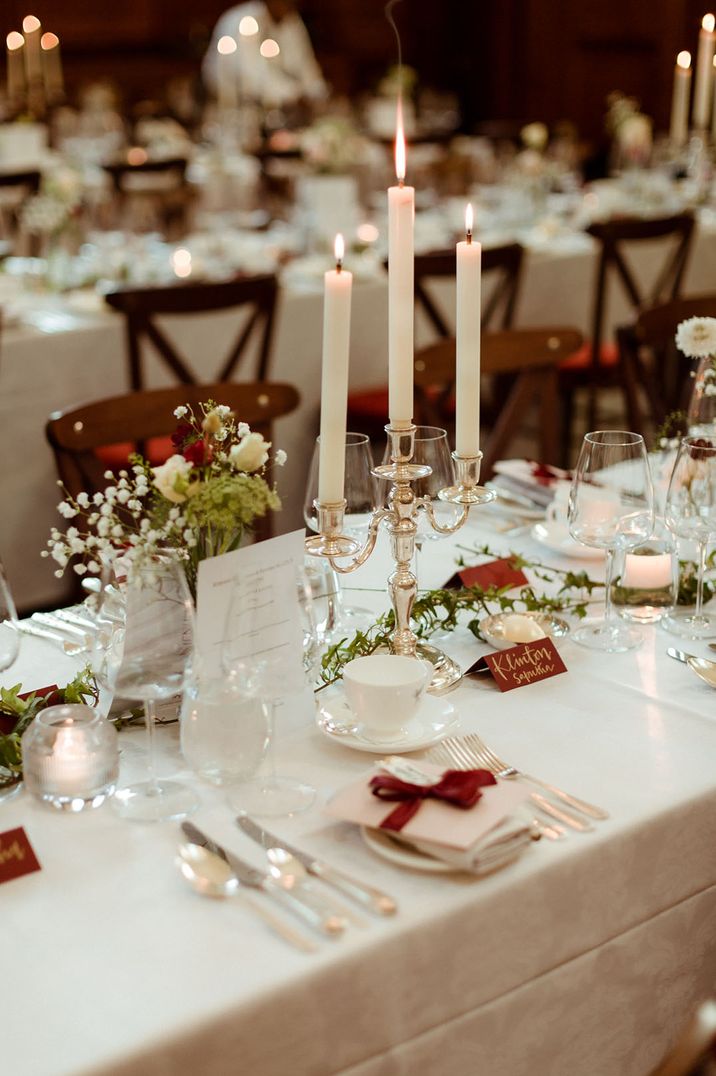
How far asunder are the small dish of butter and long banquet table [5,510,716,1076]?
14 centimetres

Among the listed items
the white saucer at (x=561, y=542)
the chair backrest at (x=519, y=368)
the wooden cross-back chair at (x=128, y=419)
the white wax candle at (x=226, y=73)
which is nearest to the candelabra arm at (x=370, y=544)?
the white saucer at (x=561, y=542)

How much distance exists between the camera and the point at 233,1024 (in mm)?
1087

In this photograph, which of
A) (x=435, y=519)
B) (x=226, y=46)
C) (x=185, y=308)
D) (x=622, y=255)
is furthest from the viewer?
(x=226, y=46)

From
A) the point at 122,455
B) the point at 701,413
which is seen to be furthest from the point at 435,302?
the point at 701,413

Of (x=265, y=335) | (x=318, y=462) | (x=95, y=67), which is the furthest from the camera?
(x=95, y=67)

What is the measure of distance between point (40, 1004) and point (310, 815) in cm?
36

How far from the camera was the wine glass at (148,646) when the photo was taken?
1399 mm

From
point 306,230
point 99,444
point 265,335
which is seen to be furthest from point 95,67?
point 99,444

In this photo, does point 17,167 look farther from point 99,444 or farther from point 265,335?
point 99,444

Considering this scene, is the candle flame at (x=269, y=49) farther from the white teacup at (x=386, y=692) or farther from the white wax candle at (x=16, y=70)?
the white teacup at (x=386, y=692)

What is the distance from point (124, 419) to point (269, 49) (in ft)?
23.7

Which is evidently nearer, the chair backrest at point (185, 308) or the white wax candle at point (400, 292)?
the white wax candle at point (400, 292)

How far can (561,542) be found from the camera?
214cm

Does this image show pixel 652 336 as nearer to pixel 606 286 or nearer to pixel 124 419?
pixel 124 419
